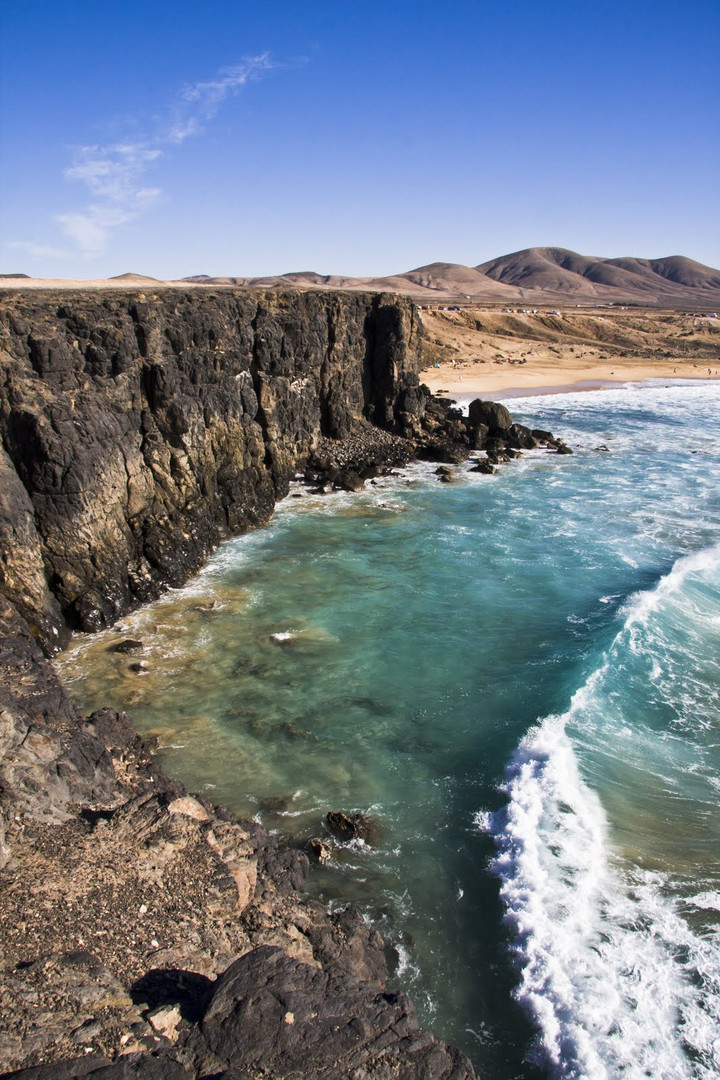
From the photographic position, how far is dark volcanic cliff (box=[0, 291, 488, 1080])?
25.4ft

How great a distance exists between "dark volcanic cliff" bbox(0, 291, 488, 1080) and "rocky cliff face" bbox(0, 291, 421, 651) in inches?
2.9

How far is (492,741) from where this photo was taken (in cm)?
1603

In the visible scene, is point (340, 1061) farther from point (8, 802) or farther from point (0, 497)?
point (0, 497)

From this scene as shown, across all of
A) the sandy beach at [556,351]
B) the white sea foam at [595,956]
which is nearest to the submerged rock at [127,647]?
the white sea foam at [595,956]

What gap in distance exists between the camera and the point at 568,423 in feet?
184

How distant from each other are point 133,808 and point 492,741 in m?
8.03

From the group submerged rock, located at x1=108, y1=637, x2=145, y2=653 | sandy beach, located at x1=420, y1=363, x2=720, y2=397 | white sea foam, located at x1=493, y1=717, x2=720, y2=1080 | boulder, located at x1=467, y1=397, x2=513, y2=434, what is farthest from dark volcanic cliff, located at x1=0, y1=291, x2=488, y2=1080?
sandy beach, located at x1=420, y1=363, x2=720, y2=397

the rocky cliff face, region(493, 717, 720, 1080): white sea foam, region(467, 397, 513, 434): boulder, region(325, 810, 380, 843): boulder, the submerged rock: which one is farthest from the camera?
region(467, 397, 513, 434): boulder

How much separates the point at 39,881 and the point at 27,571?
11024 mm

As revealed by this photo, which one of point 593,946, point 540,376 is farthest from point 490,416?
point 593,946

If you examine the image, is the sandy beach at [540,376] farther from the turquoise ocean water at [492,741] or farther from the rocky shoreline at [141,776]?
the turquoise ocean water at [492,741]

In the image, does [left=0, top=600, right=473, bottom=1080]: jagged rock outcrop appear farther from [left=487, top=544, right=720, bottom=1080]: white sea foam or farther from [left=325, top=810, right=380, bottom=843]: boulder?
[left=487, top=544, right=720, bottom=1080]: white sea foam

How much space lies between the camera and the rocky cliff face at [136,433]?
1986 cm

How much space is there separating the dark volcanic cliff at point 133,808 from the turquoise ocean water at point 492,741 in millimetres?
1536
